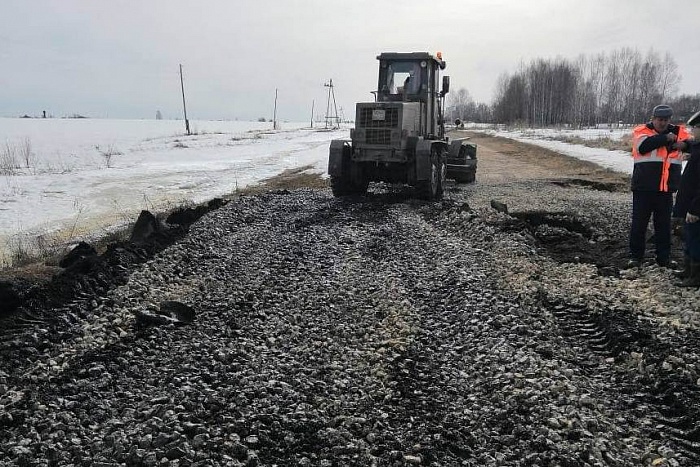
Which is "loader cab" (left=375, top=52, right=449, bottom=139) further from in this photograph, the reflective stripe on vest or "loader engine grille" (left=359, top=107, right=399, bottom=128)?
the reflective stripe on vest

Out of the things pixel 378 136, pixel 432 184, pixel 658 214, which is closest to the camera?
pixel 658 214

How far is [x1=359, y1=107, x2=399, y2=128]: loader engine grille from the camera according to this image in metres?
11.8

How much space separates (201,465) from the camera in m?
3.08

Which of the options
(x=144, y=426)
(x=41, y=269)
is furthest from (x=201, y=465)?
(x=41, y=269)

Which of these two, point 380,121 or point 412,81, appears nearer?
point 380,121

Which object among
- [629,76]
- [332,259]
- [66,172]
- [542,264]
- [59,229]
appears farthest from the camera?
[629,76]

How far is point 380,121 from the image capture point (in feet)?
39.2

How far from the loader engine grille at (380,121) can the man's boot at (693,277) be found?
7118mm

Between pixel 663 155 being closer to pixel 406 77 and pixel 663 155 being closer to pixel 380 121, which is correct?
pixel 380 121

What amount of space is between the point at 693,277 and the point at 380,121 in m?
7.50

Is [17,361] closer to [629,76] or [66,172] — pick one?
[66,172]

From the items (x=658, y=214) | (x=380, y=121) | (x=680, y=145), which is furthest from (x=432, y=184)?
(x=680, y=145)

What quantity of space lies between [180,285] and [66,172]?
19829mm

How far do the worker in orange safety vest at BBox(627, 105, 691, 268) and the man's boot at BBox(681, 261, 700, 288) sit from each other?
0.63 metres
